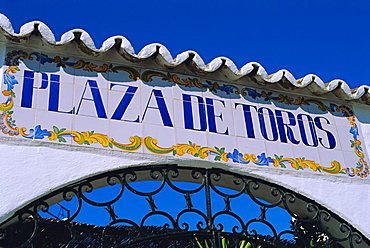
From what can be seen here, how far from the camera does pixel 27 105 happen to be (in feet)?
12.6

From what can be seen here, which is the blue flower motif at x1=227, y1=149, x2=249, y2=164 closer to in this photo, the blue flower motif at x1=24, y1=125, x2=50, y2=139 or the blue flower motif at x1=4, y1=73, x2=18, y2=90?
the blue flower motif at x1=24, y1=125, x2=50, y2=139

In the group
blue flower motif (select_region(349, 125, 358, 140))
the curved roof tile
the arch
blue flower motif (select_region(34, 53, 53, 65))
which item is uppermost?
the curved roof tile

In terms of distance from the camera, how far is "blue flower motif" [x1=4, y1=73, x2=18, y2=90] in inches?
153

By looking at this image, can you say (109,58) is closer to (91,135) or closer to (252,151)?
(91,135)

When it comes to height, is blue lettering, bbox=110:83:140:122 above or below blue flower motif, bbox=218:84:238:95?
below

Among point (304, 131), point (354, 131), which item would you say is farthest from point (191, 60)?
point (354, 131)

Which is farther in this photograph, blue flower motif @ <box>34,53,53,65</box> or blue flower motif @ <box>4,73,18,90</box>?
blue flower motif @ <box>34,53,53,65</box>

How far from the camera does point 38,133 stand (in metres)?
3.76

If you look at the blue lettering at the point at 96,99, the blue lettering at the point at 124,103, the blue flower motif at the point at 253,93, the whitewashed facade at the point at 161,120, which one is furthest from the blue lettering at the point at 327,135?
the blue lettering at the point at 96,99

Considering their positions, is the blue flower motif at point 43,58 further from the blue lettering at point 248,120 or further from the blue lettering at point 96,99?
the blue lettering at point 248,120

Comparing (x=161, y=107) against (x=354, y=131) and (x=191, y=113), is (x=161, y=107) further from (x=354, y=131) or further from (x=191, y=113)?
(x=354, y=131)

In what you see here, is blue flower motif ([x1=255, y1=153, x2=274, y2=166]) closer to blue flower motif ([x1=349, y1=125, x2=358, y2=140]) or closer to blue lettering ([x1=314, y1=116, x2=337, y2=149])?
blue lettering ([x1=314, y1=116, x2=337, y2=149])

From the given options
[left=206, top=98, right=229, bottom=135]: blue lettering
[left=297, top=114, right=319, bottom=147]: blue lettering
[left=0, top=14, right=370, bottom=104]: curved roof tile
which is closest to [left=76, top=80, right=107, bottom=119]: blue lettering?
[left=0, top=14, right=370, bottom=104]: curved roof tile

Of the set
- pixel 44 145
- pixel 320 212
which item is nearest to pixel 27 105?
pixel 44 145
